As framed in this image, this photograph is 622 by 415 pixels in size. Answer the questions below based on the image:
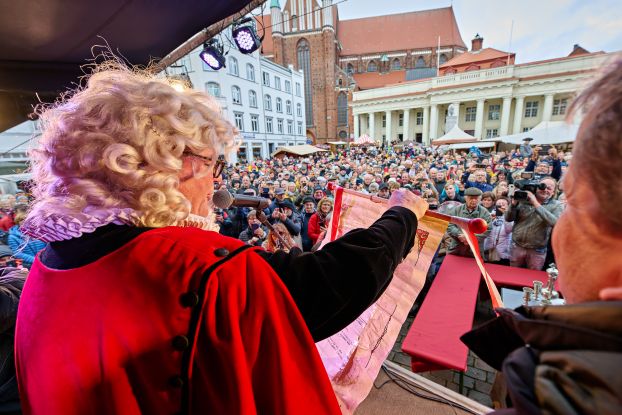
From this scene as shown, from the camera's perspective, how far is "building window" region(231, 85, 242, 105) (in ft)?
89.4

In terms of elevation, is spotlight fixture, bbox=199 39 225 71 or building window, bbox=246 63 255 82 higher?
building window, bbox=246 63 255 82

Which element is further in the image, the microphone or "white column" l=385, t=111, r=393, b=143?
"white column" l=385, t=111, r=393, b=143

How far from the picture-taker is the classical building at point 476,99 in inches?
1125

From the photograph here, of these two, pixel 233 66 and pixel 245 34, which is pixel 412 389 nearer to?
pixel 245 34

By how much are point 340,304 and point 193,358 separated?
1.35 feet

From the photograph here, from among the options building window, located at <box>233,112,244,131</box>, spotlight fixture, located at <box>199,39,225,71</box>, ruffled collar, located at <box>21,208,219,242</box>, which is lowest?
ruffled collar, located at <box>21,208,219,242</box>

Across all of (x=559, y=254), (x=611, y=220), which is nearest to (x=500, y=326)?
(x=559, y=254)

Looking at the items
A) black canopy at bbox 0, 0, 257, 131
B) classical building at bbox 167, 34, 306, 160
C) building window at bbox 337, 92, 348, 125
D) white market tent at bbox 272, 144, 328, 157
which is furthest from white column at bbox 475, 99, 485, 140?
black canopy at bbox 0, 0, 257, 131

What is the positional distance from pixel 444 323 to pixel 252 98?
31.0m

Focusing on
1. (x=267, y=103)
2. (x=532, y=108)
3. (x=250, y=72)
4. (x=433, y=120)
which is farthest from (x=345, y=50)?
(x=532, y=108)

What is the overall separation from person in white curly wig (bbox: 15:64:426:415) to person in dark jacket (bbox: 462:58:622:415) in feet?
1.45

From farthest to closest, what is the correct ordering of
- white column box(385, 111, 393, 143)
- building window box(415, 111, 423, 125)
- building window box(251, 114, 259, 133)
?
white column box(385, 111, 393, 143) → building window box(415, 111, 423, 125) → building window box(251, 114, 259, 133)

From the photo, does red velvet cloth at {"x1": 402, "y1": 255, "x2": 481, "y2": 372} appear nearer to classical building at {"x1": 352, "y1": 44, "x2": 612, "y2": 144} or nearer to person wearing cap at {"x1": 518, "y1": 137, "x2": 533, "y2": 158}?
person wearing cap at {"x1": 518, "y1": 137, "x2": 533, "y2": 158}

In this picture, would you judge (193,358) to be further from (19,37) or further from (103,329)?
(19,37)
